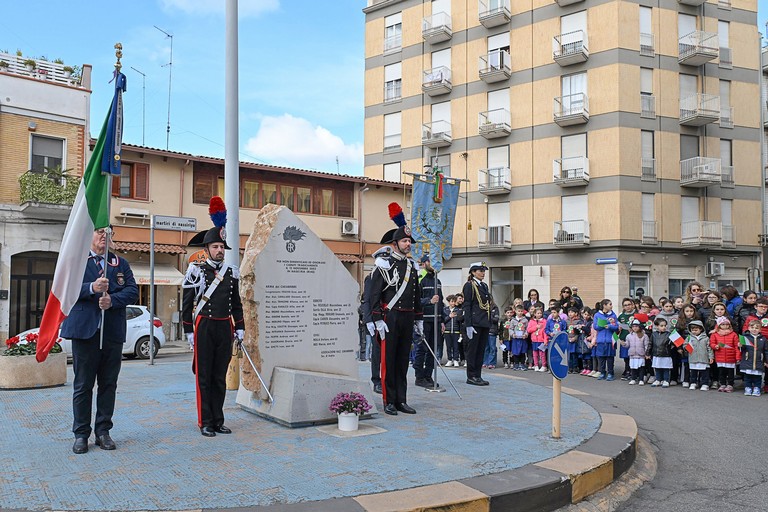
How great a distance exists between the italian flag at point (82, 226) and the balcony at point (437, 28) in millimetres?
31427

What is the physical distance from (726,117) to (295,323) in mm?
32529

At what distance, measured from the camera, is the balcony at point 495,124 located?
33.4 m

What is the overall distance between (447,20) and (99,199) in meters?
32.9

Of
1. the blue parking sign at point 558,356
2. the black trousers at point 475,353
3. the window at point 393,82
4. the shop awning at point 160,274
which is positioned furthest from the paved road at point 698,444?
the window at point 393,82

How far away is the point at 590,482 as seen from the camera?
543 cm

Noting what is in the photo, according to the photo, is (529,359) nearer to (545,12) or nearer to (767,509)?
(767,509)

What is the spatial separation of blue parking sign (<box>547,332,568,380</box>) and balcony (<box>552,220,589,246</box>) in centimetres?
2520

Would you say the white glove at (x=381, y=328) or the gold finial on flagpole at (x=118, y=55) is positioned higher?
the gold finial on flagpole at (x=118, y=55)

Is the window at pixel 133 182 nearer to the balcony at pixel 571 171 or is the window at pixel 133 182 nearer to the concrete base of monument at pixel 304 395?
the balcony at pixel 571 171

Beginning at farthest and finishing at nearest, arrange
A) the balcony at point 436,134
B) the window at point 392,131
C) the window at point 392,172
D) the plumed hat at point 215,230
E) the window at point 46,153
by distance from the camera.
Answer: the window at point 392,131
the window at point 392,172
the balcony at point 436,134
the window at point 46,153
the plumed hat at point 215,230

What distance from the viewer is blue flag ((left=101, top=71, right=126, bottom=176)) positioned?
248 inches

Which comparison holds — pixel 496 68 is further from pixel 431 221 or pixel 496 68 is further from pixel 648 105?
pixel 431 221

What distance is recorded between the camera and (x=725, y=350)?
37.5 feet

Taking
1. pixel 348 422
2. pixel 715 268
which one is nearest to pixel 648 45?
pixel 715 268
